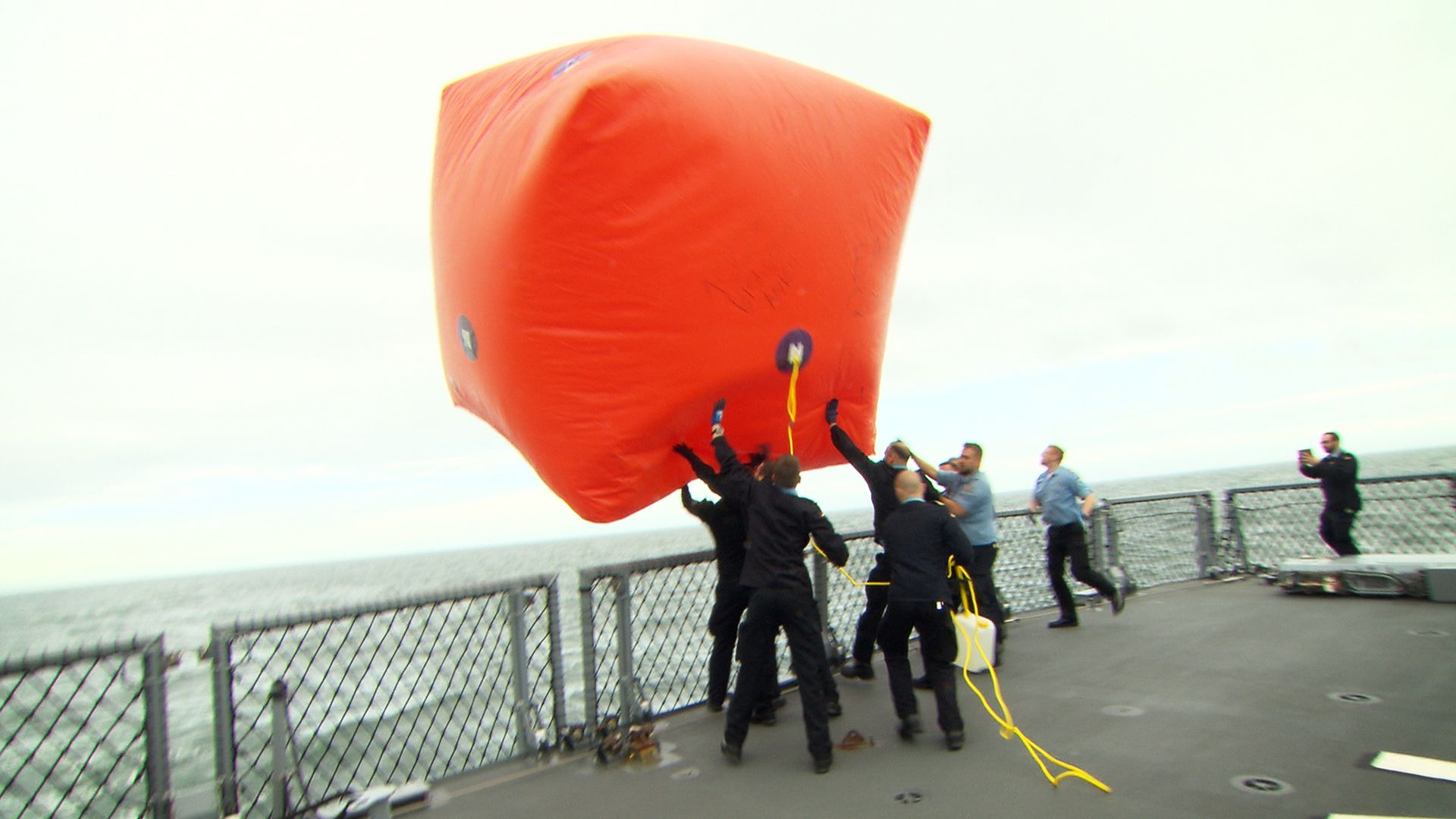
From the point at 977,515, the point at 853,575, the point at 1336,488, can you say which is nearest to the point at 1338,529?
the point at 1336,488

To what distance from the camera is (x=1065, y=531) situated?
6902 millimetres

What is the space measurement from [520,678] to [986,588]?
3.35 meters

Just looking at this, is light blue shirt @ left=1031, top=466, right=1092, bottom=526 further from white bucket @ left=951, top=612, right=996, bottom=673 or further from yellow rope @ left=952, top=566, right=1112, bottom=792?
white bucket @ left=951, top=612, right=996, bottom=673

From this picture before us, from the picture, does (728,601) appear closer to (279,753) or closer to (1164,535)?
(279,753)

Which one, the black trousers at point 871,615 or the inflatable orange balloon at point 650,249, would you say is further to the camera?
the black trousers at point 871,615

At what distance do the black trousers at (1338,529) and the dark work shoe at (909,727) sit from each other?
22.2 feet

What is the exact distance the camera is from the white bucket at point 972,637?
507 centimetres

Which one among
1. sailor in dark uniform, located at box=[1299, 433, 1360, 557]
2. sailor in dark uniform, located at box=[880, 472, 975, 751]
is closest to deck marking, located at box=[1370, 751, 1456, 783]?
sailor in dark uniform, located at box=[880, 472, 975, 751]

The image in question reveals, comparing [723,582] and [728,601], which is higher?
[723,582]

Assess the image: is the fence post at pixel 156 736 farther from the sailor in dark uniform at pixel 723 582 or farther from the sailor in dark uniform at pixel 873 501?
the sailor in dark uniform at pixel 873 501

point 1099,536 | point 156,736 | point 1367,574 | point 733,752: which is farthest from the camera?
point 1099,536

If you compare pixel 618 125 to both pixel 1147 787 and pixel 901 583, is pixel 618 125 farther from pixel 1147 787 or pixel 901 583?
pixel 1147 787

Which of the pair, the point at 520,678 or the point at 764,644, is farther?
the point at 520,678

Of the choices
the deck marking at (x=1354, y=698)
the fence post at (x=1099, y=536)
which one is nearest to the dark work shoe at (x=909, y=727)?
the deck marking at (x=1354, y=698)
